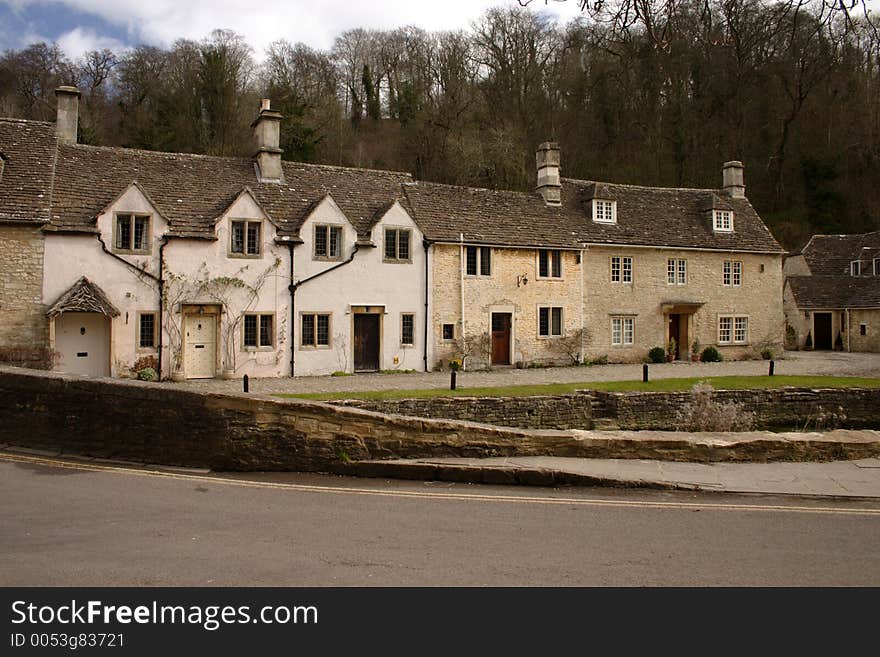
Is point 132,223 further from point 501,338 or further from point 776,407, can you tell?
point 776,407

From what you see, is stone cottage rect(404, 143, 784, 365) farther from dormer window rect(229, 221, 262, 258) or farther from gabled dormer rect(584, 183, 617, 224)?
dormer window rect(229, 221, 262, 258)

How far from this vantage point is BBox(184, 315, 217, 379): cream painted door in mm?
25375

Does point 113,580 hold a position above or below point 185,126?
below

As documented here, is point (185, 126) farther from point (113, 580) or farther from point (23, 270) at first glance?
point (113, 580)

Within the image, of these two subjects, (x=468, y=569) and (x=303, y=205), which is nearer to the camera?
(x=468, y=569)

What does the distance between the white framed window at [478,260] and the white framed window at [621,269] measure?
24.0ft

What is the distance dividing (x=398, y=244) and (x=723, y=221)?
1989 centimetres


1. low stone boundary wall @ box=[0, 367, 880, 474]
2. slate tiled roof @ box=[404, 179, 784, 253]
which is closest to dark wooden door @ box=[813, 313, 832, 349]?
slate tiled roof @ box=[404, 179, 784, 253]

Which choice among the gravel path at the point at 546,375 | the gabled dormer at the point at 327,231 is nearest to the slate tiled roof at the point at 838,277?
the gravel path at the point at 546,375

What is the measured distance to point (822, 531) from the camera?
7.64 m

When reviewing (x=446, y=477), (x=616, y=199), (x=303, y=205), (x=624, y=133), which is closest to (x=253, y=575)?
(x=446, y=477)

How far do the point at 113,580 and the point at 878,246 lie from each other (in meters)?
51.4

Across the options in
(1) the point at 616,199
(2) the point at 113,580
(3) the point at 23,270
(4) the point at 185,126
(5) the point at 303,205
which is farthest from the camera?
(4) the point at 185,126

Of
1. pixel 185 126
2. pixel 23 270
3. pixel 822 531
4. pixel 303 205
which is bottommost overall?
pixel 822 531
